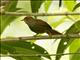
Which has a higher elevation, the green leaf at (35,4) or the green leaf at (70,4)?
the green leaf at (70,4)

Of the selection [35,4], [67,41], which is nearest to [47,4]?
[35,4]

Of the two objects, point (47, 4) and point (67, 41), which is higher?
point (47, 4)

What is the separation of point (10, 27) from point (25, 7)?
11 centimetres

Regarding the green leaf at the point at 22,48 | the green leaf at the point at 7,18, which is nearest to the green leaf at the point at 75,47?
the green leaf at the point at 22,48

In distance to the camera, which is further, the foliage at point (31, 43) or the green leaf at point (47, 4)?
the green leaf at point (47, 4)

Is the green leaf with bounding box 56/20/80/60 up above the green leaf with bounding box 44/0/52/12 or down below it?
below

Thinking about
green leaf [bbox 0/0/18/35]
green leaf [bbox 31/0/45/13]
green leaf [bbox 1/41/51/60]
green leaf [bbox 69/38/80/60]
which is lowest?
green leaf [bbox 1/41/51/60]

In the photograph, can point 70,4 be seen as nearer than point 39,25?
No

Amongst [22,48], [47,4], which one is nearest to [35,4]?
[47,4]

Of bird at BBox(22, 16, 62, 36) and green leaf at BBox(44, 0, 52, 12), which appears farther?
green leaf at BBox(44, 0, 52, 12)

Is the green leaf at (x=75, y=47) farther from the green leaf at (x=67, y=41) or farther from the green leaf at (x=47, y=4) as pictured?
the green leaf at (x=47, y=4)

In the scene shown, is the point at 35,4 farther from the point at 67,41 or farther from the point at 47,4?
the point at 67,41

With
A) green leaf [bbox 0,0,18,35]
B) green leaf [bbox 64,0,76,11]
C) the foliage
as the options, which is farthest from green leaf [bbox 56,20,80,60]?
green leaf [bbox 0,0,18,35]

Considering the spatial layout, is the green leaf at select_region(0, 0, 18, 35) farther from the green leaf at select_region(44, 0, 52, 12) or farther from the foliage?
the green leaf at select_region(44, 0, 52, 12)
